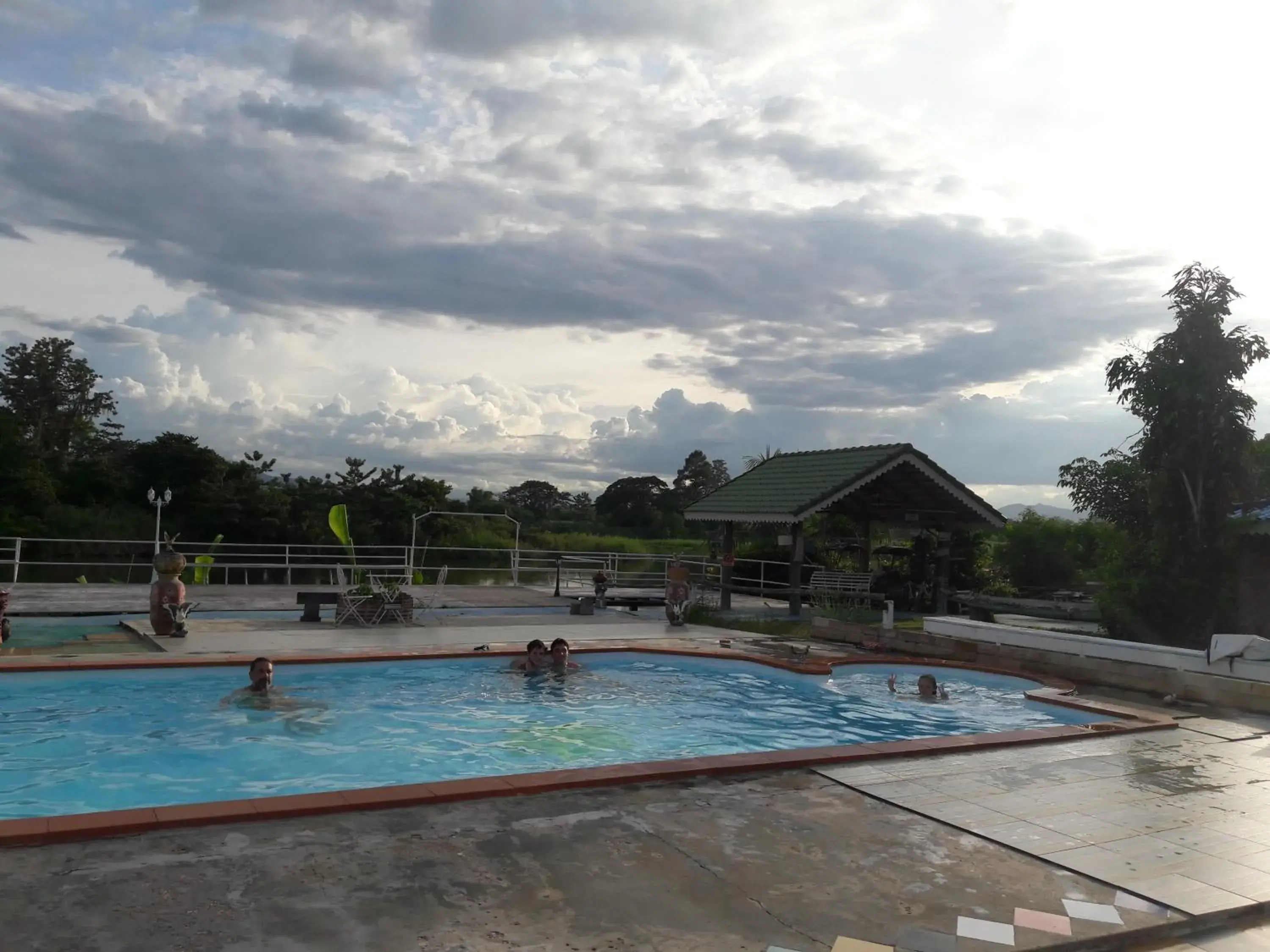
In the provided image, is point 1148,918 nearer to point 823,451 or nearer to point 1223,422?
point 1223,422

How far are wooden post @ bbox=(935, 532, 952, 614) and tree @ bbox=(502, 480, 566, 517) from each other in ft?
158

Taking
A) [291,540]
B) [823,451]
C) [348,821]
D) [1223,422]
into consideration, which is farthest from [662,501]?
[348,821]

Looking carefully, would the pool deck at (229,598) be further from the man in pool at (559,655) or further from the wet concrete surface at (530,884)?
the wet concrete surface at (530,884)

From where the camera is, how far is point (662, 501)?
61.3 metres

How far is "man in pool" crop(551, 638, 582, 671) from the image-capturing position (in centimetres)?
1149

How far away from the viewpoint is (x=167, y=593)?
1251 cm

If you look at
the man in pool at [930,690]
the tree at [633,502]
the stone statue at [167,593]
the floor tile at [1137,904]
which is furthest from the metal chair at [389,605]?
the tree at [633,502]

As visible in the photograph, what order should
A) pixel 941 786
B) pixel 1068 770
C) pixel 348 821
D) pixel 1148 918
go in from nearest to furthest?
pixel 1148 918, pixel 348 821, pixel 941 786, pixel 1068 770

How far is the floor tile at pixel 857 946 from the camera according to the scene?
3.54m

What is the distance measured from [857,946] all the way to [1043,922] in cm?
89

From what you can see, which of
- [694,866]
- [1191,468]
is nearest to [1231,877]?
[694,866]

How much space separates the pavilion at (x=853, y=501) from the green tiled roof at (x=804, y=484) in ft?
0.06

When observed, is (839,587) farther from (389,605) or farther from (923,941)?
(923,941)

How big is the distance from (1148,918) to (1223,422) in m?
11.8
